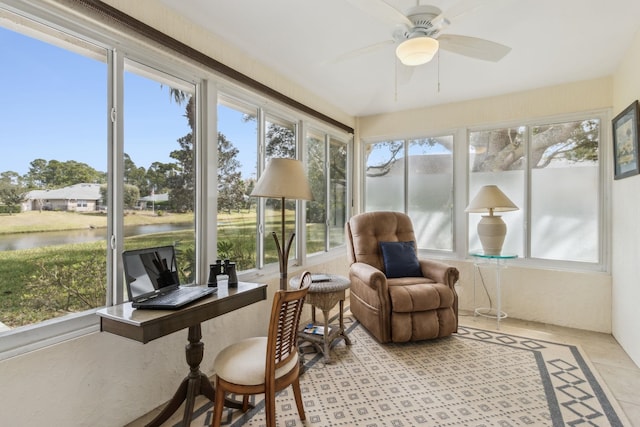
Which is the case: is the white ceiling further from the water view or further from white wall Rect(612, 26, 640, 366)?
the water view

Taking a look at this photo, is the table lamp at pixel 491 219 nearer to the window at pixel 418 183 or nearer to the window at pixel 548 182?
the window at pixel 548 182

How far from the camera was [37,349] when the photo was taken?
1496 millimetres

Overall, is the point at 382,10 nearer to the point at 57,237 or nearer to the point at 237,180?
the point at 237,180

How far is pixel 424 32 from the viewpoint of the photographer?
6.07 feet

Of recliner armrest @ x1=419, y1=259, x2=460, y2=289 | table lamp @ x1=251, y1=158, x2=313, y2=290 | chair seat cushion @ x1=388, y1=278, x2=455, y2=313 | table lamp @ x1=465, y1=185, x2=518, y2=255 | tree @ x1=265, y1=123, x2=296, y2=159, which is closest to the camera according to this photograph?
table lamp @ x1=251, y1=158, x2=313, y2=290

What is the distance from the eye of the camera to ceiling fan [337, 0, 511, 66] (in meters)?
1.64

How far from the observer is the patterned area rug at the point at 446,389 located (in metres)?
1.87

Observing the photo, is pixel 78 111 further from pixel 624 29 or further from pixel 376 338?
pixel 624 29

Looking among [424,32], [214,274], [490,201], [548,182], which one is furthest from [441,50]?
[214,274]

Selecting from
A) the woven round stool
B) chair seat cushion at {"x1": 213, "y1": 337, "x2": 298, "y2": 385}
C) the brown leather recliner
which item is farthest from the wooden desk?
the brown leather recliner

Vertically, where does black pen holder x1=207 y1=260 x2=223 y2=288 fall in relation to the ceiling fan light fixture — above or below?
below

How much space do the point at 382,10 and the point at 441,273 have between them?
2.34 metres

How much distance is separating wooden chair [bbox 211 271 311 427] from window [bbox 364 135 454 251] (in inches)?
115

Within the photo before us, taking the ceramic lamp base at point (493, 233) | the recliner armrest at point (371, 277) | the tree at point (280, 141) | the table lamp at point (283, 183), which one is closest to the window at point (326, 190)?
the tree at point (280, 141)
